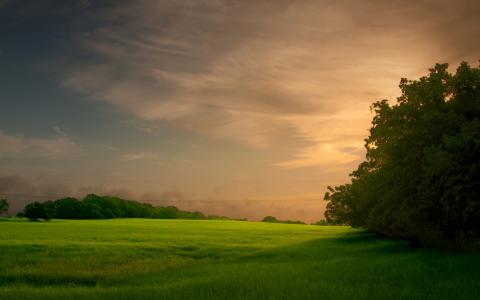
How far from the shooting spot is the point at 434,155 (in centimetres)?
2539

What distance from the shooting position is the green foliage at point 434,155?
24.8m

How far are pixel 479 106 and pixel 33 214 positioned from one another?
8025 cm

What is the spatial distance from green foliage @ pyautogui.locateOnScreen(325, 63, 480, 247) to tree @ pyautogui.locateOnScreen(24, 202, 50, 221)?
71.5m

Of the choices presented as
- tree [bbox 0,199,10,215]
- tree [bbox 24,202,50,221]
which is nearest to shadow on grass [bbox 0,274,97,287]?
tree [bbox 24,202,50,221]

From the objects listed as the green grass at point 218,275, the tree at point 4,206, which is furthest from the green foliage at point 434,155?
the tree at point 4,206

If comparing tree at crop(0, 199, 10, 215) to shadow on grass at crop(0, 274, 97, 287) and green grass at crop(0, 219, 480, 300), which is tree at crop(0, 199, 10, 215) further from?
shadow on grass at crop(0, 274, 97, 287)

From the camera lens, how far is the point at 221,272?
2427cm

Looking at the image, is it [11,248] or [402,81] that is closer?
[402,81]

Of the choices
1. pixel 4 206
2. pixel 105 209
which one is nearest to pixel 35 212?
pixel 4 206

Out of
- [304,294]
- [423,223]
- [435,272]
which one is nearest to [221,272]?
[304,294]

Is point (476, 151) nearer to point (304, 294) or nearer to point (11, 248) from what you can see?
point (304, 294)

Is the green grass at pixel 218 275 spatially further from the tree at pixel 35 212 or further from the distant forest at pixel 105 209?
the distant forest at pixel 105 209

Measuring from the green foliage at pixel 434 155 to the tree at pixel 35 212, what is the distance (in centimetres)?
7153

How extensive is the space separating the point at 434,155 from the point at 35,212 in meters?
78.9
